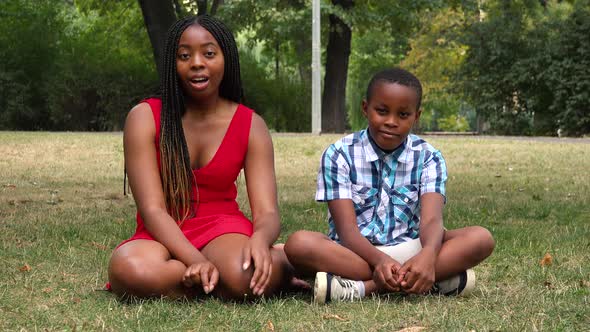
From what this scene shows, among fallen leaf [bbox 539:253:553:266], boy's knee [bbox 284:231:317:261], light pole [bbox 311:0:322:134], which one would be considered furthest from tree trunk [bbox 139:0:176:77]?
boy's knee [bbox 284:231:317:261]

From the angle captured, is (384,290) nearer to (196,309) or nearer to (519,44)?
(196,309)

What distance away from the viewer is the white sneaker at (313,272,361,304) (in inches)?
152

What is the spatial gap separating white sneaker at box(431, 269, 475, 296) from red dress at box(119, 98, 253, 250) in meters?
0.91

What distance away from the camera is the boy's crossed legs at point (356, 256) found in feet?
13.3

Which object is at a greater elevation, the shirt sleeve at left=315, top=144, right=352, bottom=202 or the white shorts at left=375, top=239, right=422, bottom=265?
the shirt sleeve at left=315, top=144, right=352, bottom=202

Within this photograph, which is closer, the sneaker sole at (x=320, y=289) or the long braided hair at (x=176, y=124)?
the sneaker sole at (x=320, y=289)

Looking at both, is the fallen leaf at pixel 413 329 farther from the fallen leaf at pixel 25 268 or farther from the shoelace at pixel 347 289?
the fallen leaf at pixel 25 268

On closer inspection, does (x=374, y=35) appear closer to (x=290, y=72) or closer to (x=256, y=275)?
(x=290, y=72)

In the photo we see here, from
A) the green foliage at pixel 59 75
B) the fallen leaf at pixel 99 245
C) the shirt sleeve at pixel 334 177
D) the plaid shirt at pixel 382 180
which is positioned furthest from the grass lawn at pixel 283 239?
the green foliage at pixel 59 75

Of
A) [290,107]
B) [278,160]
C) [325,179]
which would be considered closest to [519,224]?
[325,179]

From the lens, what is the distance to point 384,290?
406 centimetres

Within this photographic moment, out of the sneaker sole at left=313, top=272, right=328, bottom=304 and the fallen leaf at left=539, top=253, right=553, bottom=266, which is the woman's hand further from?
the fallen leaf at left=539, top=253, right=553, bottom=266

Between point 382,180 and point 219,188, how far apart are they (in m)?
0.76

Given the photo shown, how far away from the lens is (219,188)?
4.33 m
